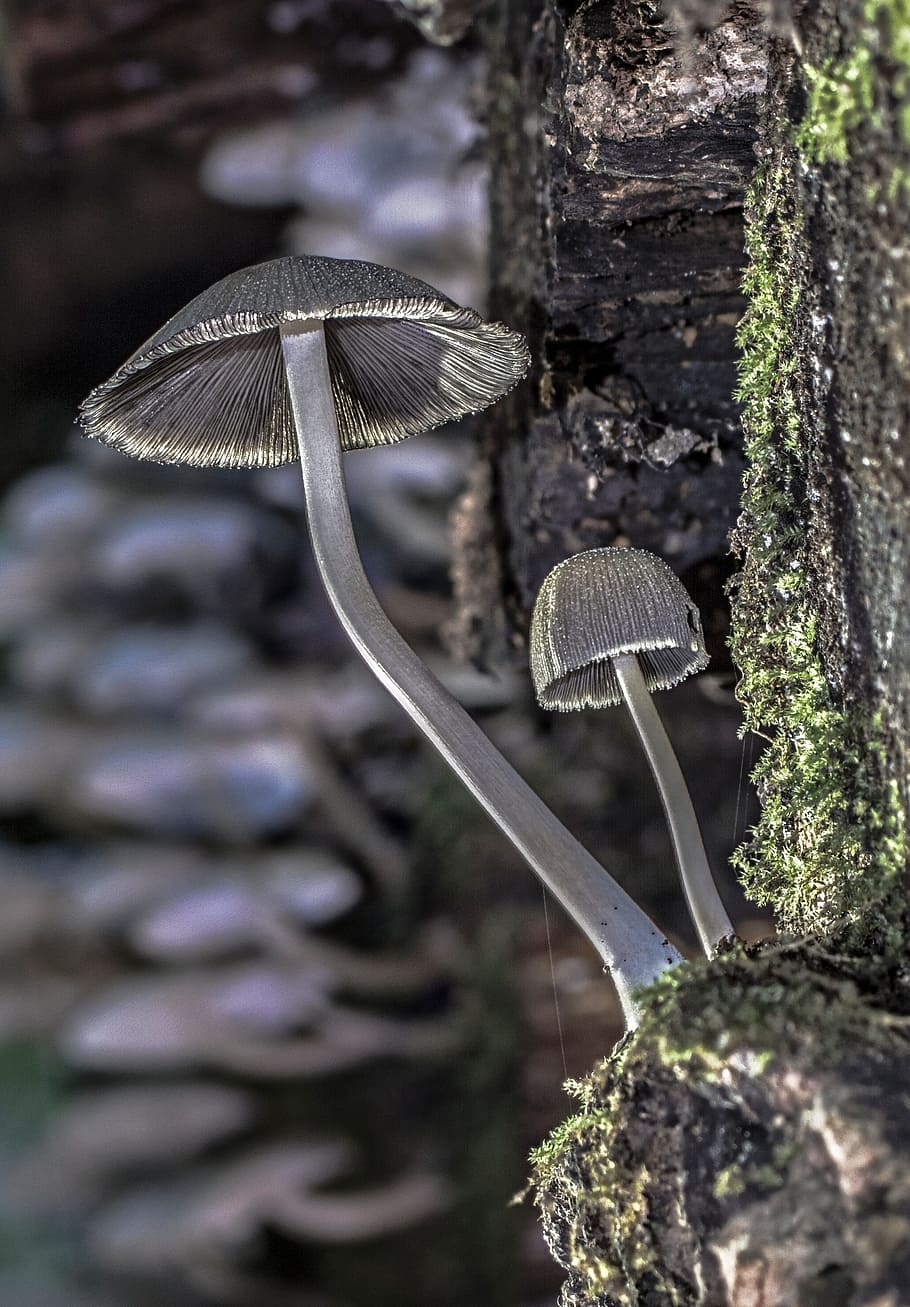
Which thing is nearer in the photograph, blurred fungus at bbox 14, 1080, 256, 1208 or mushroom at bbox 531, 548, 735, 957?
mushroom at bbox 531, 548, 735, 957

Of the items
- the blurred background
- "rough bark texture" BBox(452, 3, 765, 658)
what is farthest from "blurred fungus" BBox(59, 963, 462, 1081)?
A: "rough bark texture" BBox(452, 3, 765, 658)

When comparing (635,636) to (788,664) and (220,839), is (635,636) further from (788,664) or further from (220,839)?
(220,839)

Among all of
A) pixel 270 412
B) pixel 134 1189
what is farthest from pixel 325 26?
pixel 134 1189

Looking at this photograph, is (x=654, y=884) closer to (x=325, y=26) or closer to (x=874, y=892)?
(x=874, y=892)

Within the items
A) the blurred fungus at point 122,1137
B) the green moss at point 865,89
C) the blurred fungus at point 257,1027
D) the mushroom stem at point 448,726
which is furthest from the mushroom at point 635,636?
the blurred fungus at point 122,1137

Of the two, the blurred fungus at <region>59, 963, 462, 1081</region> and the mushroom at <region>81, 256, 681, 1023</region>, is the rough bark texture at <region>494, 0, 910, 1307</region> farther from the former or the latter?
the blurred fungus at <region>59, 963, 462, 1081</region>

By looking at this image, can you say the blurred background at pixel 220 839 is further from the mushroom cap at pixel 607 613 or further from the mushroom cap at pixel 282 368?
the mushroom cap at pixel 607 613
